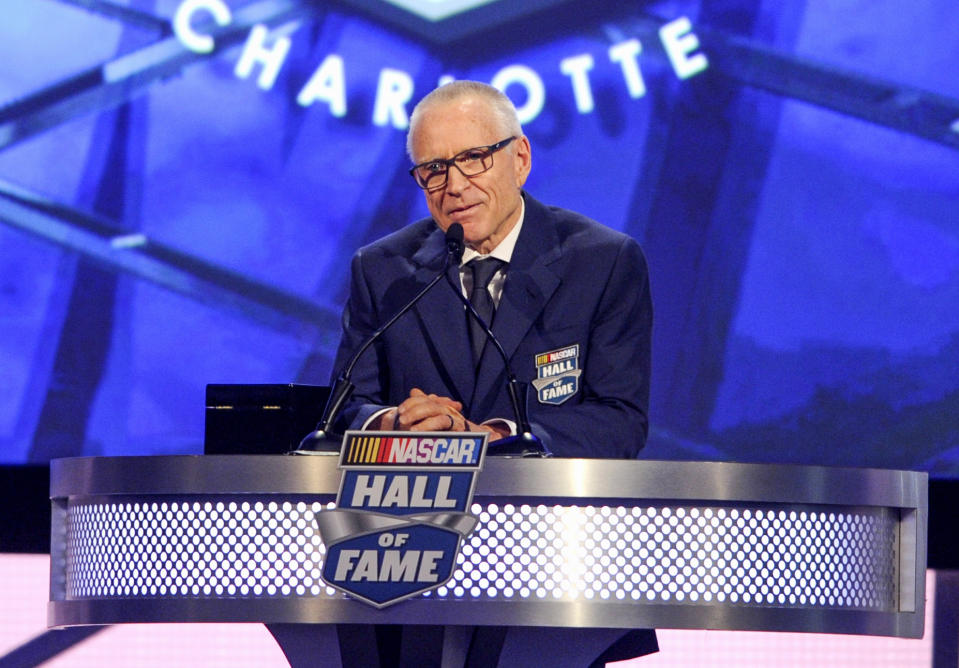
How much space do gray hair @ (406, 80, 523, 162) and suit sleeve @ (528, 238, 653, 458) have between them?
0.26 meters

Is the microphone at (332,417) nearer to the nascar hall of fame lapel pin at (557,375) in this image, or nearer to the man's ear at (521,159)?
the nascar hall of fame lapel pin at (557,375)

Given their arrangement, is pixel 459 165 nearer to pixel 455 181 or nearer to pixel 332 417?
pixel 455 181

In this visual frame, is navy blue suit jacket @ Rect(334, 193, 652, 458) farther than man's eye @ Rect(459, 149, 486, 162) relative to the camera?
No

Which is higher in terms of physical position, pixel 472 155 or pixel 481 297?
pixel 472 155

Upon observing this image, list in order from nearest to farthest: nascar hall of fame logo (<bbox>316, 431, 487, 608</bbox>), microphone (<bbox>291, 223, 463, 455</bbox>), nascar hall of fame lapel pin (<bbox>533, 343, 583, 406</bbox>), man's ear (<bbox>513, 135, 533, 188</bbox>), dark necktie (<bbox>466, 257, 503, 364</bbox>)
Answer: nascar hall of fame logo (<bbox>316, 431, 487, 608</bbox>) → microphone (<bbox>291, 223, 463, 455</bbox>) → nascar hall of fame lapel pin (<bbox>533, 343, 583, 406</bbox>) → dark necktie (<bbox>466, 257, 503, 364</bbox>) → man's ear (<bbox>513, 135, 533, 188</bbox>)

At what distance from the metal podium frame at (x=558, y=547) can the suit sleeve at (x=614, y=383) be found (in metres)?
0.32

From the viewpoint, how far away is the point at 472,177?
6.52 feet

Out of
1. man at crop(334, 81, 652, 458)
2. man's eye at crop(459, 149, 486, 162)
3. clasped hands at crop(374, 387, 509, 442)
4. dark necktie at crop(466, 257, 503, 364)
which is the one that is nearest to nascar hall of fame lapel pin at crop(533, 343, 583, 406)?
man at crop(334, 81, 652, 458)

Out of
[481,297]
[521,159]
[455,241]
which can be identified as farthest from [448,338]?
[521,159]

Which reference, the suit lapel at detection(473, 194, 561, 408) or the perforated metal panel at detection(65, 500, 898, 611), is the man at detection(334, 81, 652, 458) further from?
the perforated metal panel at detection(65, 500, 898, 611)

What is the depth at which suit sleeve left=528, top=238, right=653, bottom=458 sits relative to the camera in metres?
1.67

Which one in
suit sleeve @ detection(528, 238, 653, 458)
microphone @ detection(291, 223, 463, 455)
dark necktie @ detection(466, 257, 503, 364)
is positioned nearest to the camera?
microphone @ detection(291, 223, 463, 455)

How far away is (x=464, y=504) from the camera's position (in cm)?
125

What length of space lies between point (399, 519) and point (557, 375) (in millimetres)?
619
